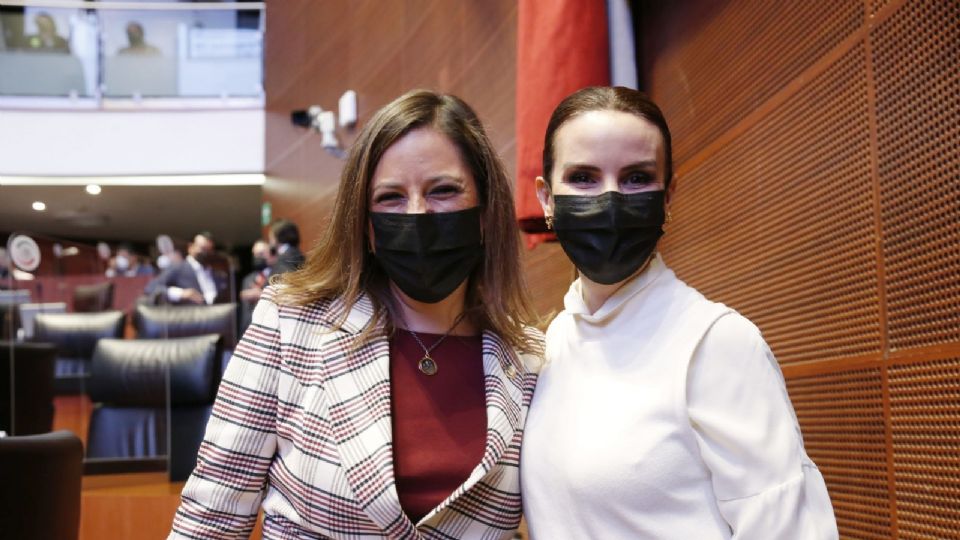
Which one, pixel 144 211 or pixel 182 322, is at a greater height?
pixel 144 211


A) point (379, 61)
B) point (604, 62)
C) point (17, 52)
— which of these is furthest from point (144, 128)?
point (604, 62)

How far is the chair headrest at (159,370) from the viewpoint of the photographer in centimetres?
322

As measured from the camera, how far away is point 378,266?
1.48 meters

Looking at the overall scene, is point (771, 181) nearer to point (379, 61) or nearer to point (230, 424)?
point (230, 424)

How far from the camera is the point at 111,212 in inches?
444

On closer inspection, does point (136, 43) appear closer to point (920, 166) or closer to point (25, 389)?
point (25, 389)

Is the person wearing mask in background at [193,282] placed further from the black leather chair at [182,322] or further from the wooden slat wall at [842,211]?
the wooden slat wall at [842,211]

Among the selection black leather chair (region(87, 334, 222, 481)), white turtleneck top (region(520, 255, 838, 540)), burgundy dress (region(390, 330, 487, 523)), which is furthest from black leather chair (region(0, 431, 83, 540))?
black leather chair (region(87, 334, 222, 481))

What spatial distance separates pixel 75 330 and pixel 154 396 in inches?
33.3

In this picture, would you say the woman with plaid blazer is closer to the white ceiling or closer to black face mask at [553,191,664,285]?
black face mask at [553,191,664,285]

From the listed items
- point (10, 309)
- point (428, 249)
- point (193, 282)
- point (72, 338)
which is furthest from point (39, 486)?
point (193, 282)

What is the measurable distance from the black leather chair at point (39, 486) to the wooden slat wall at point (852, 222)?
1326mm

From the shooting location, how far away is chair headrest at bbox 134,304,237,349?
3.92m

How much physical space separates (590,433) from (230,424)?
18.6 inches
